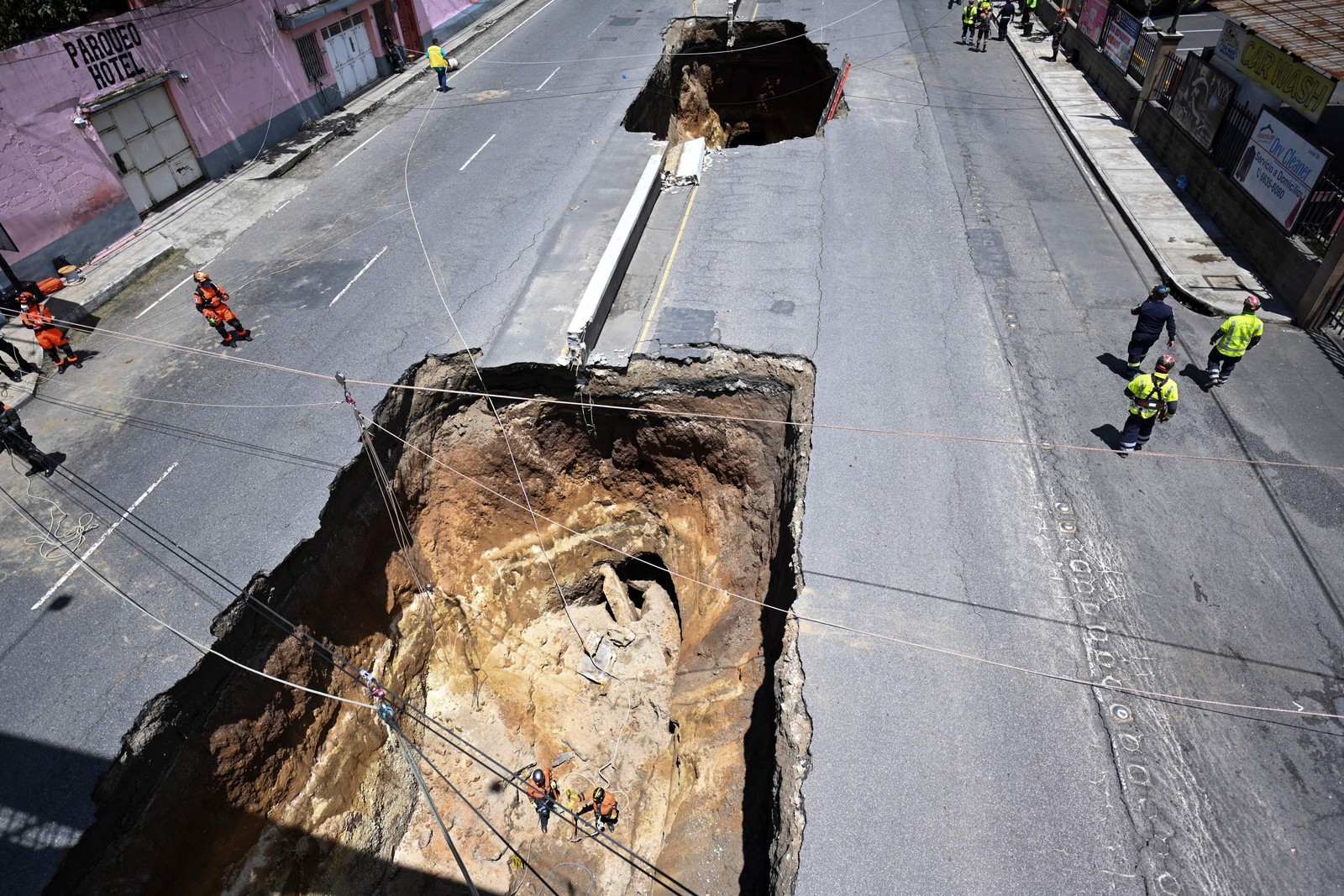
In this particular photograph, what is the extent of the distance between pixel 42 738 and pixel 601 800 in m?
6.42

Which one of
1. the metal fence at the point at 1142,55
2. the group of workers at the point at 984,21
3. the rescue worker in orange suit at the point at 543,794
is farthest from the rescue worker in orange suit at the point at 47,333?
the group of workers at the point at 984,21

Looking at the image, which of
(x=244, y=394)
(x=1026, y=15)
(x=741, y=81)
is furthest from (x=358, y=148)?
(x=1026, y=15)

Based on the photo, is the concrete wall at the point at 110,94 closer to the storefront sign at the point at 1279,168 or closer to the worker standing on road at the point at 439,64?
the worker standing on road at the point at 439,64

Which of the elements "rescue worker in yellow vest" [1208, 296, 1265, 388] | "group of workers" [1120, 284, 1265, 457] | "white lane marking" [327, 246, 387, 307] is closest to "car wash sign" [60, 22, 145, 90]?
"white lane marking" [327, 246, 387, 307]

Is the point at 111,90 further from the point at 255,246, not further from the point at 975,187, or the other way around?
the point at 975,187

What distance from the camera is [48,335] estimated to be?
1279cm

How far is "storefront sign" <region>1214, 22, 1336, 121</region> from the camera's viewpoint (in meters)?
13.2

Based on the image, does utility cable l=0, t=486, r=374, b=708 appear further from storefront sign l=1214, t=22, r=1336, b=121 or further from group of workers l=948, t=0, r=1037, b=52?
group of workers l=948, t=0, r=1037, b=52

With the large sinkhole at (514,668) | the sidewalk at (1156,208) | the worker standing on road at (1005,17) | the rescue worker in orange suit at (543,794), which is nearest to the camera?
the large sinkhole at (514,668)

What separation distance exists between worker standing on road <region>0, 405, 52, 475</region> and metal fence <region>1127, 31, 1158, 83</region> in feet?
83.7

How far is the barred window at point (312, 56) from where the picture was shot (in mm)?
22750

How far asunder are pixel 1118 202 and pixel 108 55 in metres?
23.5

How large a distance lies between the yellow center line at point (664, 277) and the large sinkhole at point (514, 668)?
0.79 m

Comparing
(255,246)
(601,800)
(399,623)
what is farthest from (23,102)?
(601,800)
